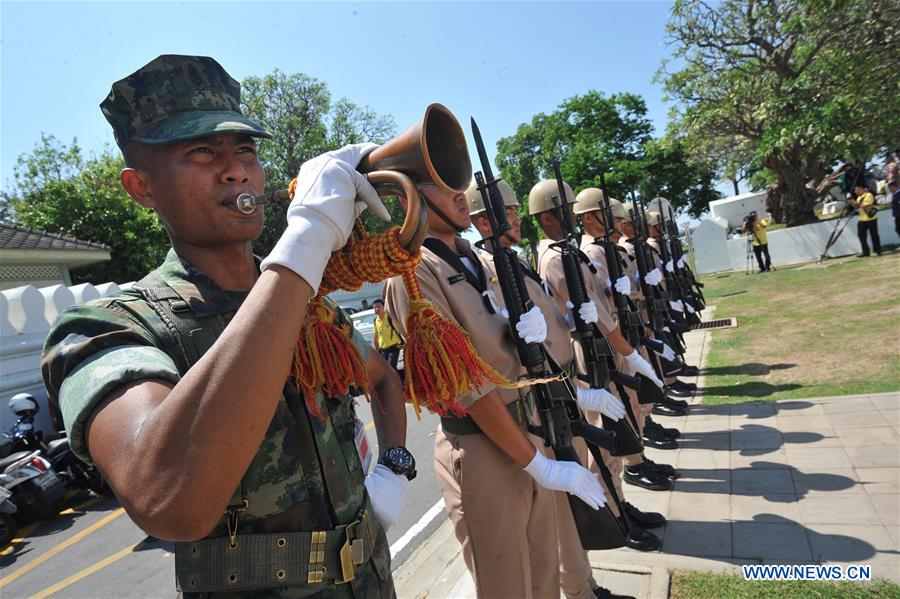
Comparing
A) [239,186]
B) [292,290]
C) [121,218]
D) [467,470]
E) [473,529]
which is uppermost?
[121,218]

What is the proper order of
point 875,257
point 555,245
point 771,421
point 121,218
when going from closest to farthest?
point 555,245 < point 771,421 < point 875,257 < point 121,218

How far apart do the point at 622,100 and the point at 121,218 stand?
2948 centimetres

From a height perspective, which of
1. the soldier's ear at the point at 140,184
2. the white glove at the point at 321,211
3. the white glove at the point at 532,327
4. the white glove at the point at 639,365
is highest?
the soldier's ear at the point at 140,184

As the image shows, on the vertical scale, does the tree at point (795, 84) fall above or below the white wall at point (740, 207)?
above

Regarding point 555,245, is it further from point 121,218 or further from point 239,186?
point 121,218

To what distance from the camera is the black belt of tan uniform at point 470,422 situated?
2.35m

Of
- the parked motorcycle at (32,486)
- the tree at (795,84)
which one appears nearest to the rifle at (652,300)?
the parked motorcycle at (32,486)

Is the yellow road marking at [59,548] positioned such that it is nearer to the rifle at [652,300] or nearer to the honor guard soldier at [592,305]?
the honor guard soldier at [592,305]

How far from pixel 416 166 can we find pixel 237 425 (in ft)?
2.31

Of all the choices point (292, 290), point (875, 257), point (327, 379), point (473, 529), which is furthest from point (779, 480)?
point (875, 257)

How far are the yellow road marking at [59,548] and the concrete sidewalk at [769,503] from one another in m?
3.78

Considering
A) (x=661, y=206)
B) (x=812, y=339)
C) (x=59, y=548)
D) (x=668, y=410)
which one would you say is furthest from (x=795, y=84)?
(x=59, y=548)

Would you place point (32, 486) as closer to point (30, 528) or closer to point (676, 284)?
point (30, 528)

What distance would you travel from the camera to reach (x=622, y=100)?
35312 mm
